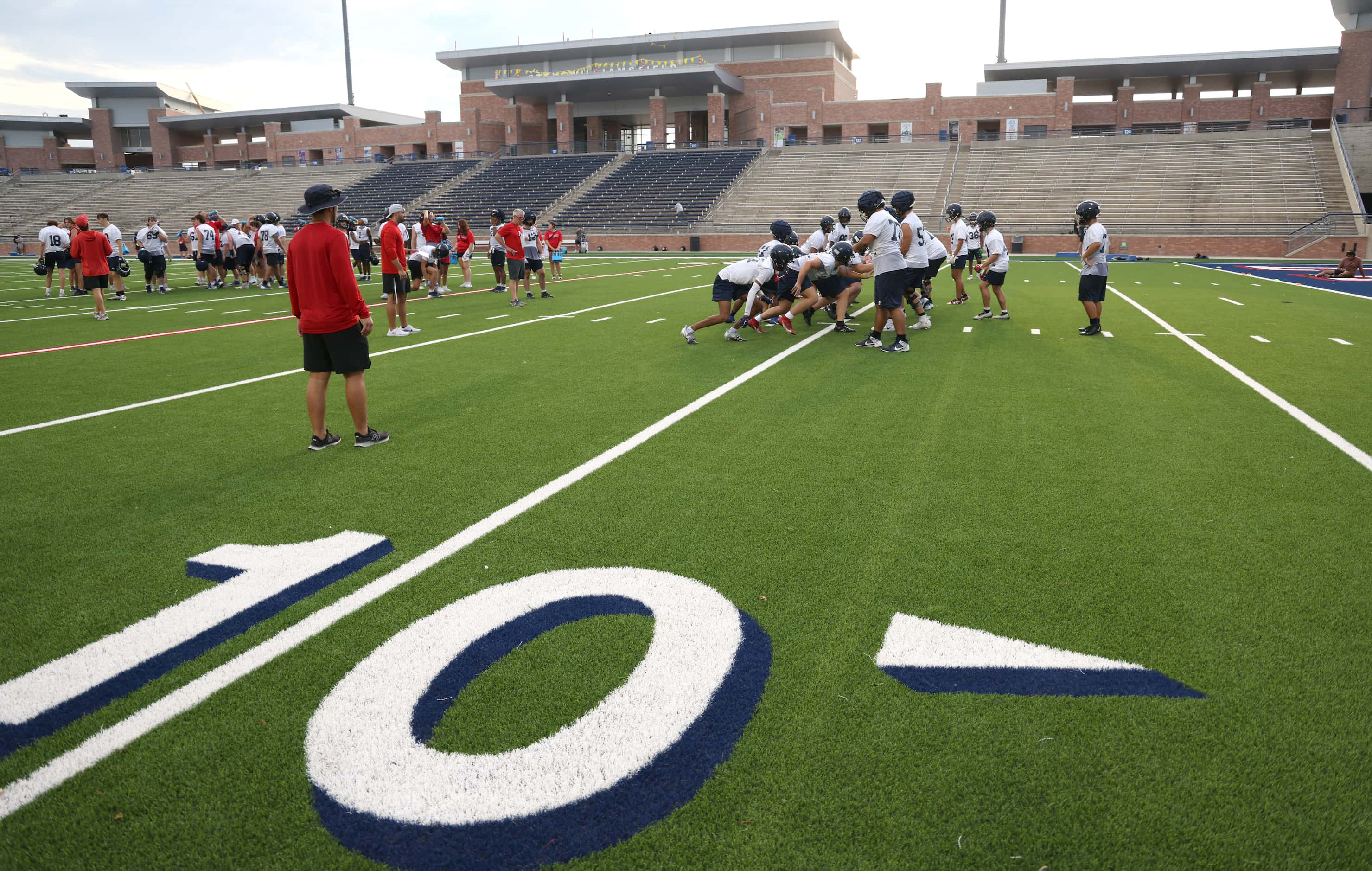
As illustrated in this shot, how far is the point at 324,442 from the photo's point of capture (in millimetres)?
6164

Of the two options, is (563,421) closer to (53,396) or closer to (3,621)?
(3,621)

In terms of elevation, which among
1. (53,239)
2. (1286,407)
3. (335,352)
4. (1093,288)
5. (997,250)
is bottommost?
(1286,407)

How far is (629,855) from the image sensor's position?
2.22 m

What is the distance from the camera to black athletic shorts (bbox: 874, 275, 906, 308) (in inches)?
408

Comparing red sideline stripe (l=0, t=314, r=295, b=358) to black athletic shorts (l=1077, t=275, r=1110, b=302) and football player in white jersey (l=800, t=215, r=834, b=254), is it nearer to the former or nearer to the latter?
football player in white jersey (l=800, t=215, r=834, b=254)

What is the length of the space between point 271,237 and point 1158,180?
142ft

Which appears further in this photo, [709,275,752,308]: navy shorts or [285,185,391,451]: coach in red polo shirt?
[709,275,752,308]: navy shorts

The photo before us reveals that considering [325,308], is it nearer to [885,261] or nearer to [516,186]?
[885,261]

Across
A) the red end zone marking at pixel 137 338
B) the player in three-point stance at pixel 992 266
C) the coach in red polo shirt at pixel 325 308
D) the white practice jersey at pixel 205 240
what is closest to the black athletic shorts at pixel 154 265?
the white practice jersey at pixel 205 240

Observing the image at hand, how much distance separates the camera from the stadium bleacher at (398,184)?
55969 millimetres

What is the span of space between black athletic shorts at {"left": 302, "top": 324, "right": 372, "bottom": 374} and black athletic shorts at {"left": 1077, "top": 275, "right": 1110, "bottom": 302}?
967 cm

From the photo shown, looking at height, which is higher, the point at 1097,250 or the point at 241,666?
the point at 1097,250

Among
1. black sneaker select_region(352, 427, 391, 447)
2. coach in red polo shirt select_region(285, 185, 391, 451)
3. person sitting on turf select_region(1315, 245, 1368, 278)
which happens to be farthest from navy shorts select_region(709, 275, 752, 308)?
person sitting on turf select_region(1315, 245, 1368, 278)

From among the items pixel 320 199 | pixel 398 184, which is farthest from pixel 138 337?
pixel 398 184
